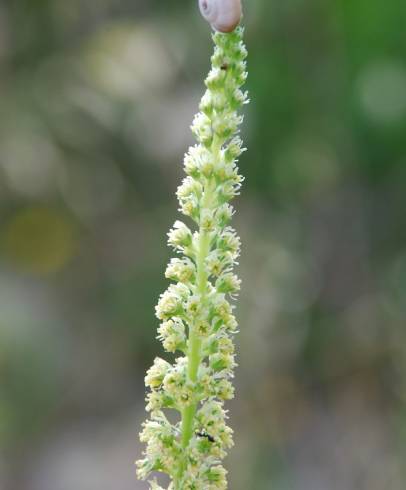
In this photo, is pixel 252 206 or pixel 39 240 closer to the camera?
pixel 252 206

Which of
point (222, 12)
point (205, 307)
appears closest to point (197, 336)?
point (205, 307)

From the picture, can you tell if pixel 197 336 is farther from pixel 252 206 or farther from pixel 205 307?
pixel 252 206

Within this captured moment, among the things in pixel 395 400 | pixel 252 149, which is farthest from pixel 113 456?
pixel 252 149

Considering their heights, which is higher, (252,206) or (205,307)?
(252,206)

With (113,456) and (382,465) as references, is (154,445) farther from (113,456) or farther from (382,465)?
(113,456)

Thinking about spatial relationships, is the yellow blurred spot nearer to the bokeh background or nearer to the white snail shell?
the bokeh background

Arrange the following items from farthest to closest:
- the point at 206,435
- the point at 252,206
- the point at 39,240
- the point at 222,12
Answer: the point at 39,240 < the point at 252,206 < the point at 206,435 < the point at 222,12

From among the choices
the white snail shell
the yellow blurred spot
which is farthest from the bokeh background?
the white snail shell
